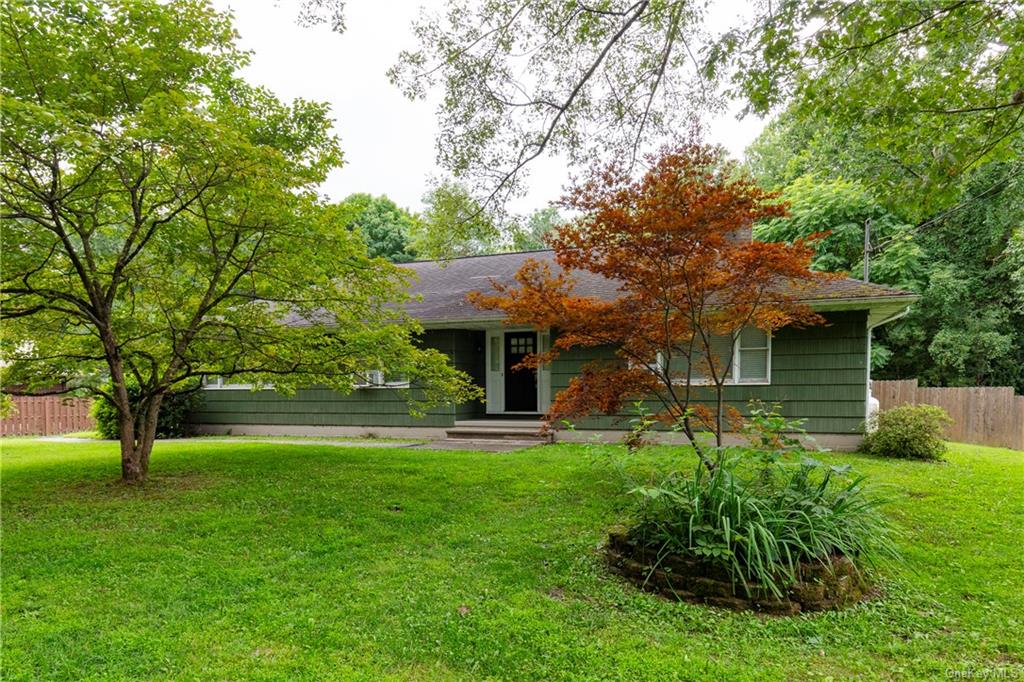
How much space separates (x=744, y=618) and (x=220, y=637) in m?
3.02

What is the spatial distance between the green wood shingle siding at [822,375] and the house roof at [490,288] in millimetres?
628

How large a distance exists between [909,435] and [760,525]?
6.46m

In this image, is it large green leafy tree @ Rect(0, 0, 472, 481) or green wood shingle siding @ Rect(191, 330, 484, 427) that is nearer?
large green leafy tree @ Rect(0, 0, 472, 481)

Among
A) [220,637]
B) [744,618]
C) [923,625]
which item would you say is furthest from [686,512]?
[220,637]

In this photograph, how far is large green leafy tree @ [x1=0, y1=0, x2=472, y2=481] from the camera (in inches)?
193

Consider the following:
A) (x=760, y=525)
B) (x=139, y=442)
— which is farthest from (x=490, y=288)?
(x=760, y=525)

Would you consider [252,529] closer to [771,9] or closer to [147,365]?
[147,365]

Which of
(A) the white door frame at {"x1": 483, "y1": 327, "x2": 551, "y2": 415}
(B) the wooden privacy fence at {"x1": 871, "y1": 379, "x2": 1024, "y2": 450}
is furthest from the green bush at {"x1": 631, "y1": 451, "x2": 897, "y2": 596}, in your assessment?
(B) the wooden privacy fence at {"x1": 871, "y1": 379, "x2": 1024, "y2": 450}

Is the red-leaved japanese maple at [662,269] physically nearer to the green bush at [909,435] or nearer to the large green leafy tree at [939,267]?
the green bush at [909,435]

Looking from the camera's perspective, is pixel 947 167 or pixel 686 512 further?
pixel 947 167

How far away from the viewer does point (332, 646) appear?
302cm

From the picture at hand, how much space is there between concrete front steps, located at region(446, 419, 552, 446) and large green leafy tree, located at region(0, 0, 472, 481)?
3.17 metres

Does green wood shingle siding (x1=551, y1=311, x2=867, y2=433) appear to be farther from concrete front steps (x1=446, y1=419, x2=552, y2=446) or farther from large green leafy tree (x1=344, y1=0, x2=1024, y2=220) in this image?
large green leafy tree (x1=344, y1=0, x2=1024, y2=220)

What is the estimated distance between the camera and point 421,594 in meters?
3.67
